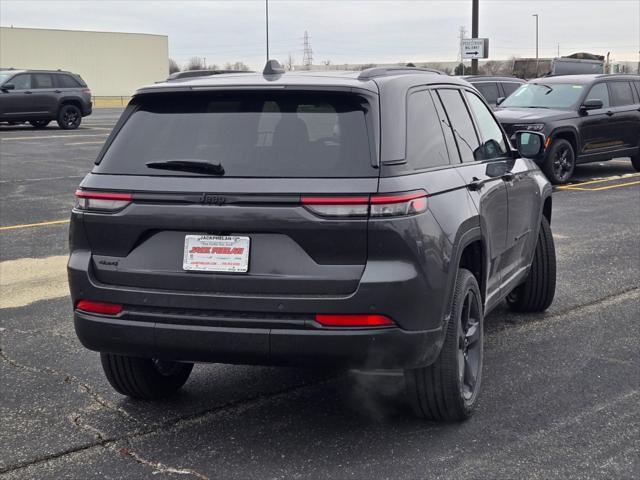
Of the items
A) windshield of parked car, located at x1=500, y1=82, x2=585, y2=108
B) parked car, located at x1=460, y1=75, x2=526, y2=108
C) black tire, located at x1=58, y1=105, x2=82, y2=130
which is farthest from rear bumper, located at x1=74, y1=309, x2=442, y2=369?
black tire, located at x1=58, y1=105, x2=82, y2=130

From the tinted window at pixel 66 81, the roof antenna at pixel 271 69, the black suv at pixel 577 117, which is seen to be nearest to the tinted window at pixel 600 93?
the black suv at pixel 577 117

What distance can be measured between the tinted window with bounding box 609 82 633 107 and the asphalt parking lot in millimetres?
10856

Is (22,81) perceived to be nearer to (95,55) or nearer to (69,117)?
(69,117)

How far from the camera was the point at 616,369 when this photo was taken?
541 cm

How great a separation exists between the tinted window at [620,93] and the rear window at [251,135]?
14232mm

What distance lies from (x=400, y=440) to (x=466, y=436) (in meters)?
0.32

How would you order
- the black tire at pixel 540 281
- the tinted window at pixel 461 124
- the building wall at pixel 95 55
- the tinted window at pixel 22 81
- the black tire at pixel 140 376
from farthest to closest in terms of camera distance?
the building wall at pixel 95 55
the tinted window at pixel 22 81
the black tire at pixel 540 281
the tinted window at pixel 461 124
the black tire at pixel 140 376

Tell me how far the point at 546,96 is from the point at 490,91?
445cm

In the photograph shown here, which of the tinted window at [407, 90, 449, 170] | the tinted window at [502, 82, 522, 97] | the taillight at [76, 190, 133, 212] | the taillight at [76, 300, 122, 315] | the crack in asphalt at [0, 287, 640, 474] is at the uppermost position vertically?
the tinted window at [502, 82, 522, 97]

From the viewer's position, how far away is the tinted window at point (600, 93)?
1664 centimetres

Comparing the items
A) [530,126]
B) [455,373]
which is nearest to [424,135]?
[455,373]

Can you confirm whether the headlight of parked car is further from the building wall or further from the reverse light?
the building wall

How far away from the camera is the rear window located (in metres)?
3.99

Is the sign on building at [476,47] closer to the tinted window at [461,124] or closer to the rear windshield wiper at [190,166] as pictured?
the tinted window at [461,124]
